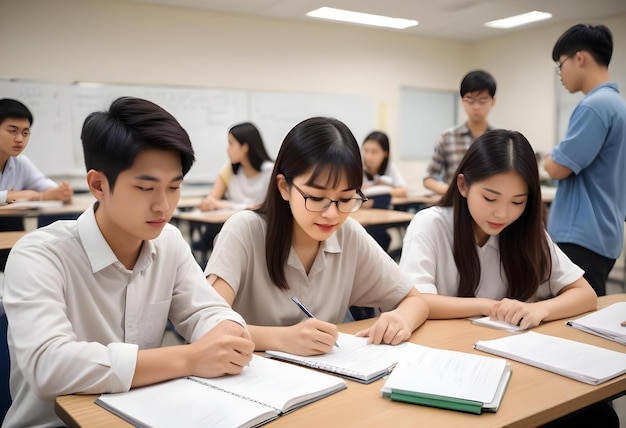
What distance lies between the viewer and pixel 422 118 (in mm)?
6746

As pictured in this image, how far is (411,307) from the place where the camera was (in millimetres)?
1431

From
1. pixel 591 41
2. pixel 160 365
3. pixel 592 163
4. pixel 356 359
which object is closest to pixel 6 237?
pixel 160 365

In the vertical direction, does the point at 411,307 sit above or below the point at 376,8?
below

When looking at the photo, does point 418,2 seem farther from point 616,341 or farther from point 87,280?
point 87,280

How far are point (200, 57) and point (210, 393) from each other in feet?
15.7

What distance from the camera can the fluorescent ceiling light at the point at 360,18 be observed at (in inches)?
206

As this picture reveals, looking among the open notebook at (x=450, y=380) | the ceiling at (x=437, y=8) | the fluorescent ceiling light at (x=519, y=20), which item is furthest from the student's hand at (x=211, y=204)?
the fluorescent ceiling light at (x=519, y=20)

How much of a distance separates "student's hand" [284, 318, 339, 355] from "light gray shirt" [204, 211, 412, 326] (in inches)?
10.5

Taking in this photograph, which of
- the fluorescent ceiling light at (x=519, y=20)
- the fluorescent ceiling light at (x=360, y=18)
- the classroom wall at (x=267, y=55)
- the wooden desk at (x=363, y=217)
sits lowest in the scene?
the wooden desk at (x=363, y=217)

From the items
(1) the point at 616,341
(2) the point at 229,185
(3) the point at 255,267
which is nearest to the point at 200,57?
(2) the point at 229,185

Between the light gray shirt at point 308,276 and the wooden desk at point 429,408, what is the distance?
464mm

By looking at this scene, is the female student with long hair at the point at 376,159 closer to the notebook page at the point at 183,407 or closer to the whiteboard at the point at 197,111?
the whiteboard at the point at 197,111

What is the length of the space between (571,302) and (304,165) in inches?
33.9

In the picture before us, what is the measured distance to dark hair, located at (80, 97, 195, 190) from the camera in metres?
1.04
